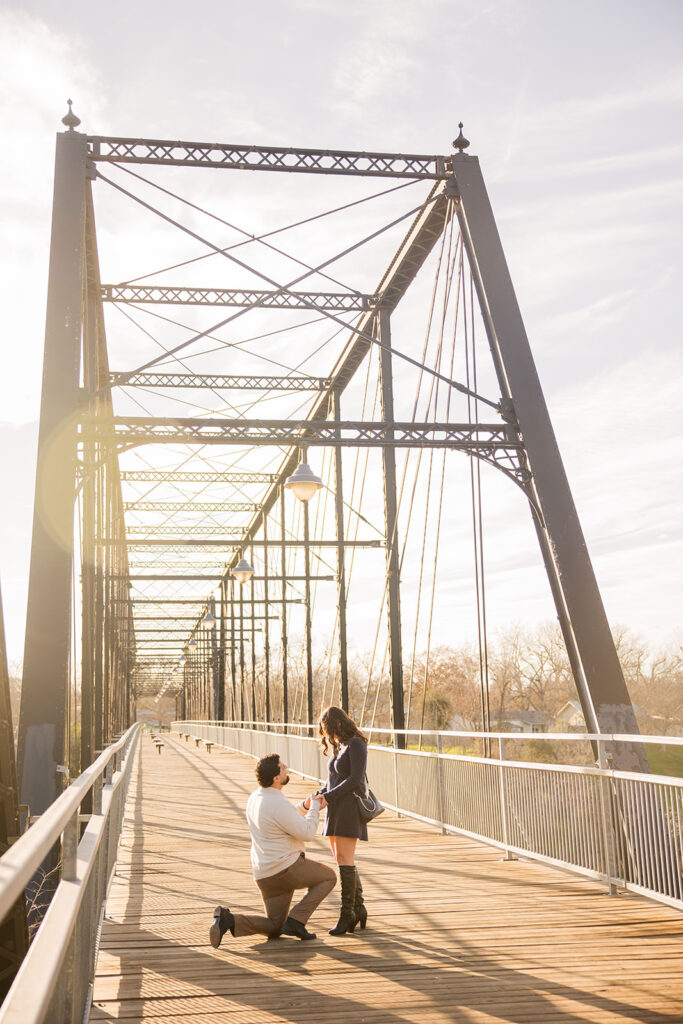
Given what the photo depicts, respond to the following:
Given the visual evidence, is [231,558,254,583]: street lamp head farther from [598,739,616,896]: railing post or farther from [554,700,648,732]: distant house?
[554,700,648,732]: distant house

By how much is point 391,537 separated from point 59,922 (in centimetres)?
1617

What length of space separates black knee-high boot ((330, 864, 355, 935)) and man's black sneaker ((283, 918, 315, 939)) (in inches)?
7.2

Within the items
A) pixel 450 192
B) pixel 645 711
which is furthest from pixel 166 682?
pixel 450 192

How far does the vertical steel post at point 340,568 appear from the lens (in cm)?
2262

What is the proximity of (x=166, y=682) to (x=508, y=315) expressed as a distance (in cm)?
11080

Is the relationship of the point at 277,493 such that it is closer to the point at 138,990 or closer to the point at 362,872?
the point at 362,872

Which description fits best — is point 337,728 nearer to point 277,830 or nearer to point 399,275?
point 277,830

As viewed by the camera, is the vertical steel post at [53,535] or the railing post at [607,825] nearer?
the railing post at [607,825]

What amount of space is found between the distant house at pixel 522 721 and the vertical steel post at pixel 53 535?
78.6 metres

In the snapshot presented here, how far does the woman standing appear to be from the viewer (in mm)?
6477

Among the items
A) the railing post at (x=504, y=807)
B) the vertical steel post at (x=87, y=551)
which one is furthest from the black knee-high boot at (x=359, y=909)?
the vertical steel post at (x=87, y=551)

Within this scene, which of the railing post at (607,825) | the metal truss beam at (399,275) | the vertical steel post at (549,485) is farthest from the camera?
the metal truss beam at (399,275)

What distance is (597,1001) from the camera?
4770 millimetres

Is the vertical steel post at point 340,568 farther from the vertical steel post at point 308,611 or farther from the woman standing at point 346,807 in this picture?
the woman standing at point 346,807
